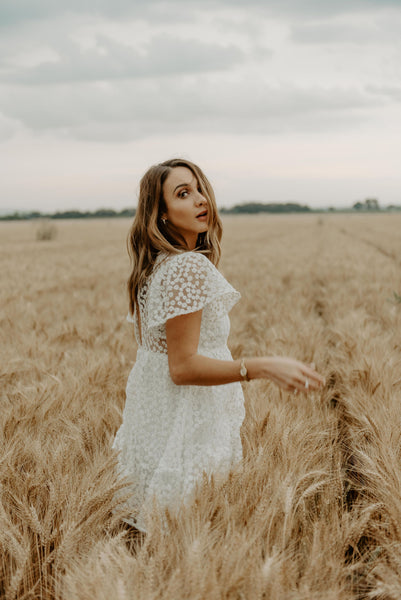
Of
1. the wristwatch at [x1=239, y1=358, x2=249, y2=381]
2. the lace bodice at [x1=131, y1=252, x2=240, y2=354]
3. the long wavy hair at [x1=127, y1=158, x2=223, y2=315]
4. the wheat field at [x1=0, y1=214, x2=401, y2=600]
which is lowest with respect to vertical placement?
the wheat field at [x1=0, y1=214, x2=401, y2=600]

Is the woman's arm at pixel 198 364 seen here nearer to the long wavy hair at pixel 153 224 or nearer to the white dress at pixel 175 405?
the white dress at pixel 175 405

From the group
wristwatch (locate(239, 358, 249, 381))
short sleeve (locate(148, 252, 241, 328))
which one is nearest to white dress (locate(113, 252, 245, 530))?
short sleeve (locate(148, 252, 241, 328))

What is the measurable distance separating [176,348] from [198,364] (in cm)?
9

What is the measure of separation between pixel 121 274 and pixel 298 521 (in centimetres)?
754

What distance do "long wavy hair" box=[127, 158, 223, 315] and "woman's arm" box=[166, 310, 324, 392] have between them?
0.30 m

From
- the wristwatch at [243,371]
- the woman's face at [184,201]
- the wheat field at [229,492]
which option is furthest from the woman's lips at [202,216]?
the wheat field at [229,492]

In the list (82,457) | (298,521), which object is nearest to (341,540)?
(298,521)

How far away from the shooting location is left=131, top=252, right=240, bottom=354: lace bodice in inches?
60.2

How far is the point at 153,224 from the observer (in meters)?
1.73

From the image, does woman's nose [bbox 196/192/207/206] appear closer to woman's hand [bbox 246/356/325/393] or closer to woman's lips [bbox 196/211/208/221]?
woman's lips [bbox 196/211/208/221]

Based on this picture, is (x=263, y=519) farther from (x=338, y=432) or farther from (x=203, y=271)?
(x=338, y=432)

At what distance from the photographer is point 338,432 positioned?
205cm

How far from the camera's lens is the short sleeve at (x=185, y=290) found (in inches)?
60.0

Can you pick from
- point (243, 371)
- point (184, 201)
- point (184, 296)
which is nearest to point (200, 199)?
point (184, 201)
